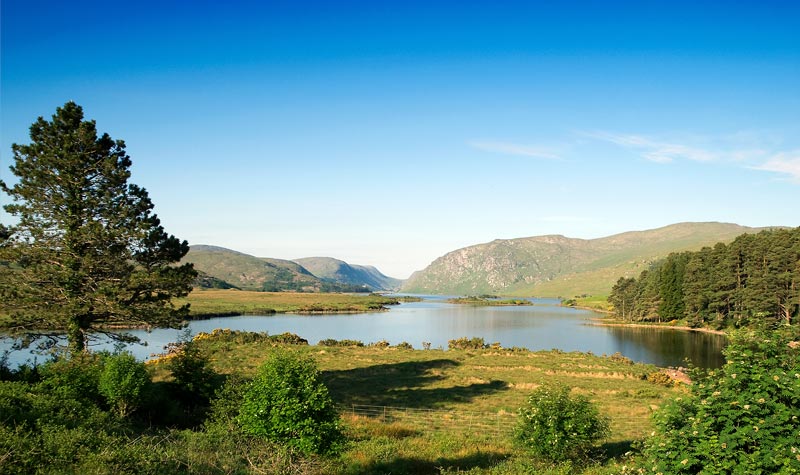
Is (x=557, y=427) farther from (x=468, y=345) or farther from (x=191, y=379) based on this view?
(x=468, y=345)

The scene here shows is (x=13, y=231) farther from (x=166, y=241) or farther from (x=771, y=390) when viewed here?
(x=771, y=390)

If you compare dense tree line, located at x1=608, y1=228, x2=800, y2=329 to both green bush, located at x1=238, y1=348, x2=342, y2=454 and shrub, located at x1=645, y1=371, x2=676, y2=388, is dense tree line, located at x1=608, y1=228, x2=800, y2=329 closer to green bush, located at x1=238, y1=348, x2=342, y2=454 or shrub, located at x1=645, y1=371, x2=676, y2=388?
shrub, located at x1=645, y1=371, x2=676, y2=388

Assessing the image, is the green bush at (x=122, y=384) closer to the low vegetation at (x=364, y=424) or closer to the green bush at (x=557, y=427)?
the low vegetation at (x=364, y=424)

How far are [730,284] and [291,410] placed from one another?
318 ft

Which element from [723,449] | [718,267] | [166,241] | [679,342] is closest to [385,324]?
[679,342]

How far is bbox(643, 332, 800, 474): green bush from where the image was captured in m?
7.74

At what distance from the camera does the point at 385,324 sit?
10812 cm

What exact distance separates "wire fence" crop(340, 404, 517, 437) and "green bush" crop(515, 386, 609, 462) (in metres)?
6.63

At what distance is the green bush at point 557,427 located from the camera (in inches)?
628

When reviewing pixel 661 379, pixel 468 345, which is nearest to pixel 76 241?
pixel 661 379

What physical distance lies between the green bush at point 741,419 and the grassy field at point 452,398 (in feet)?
4.17

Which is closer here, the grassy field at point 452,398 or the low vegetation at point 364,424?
the low vegetation at point 364,424

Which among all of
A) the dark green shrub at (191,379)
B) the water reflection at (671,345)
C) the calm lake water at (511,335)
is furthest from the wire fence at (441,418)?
the calm lake water at (511,335)

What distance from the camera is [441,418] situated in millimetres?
26203
